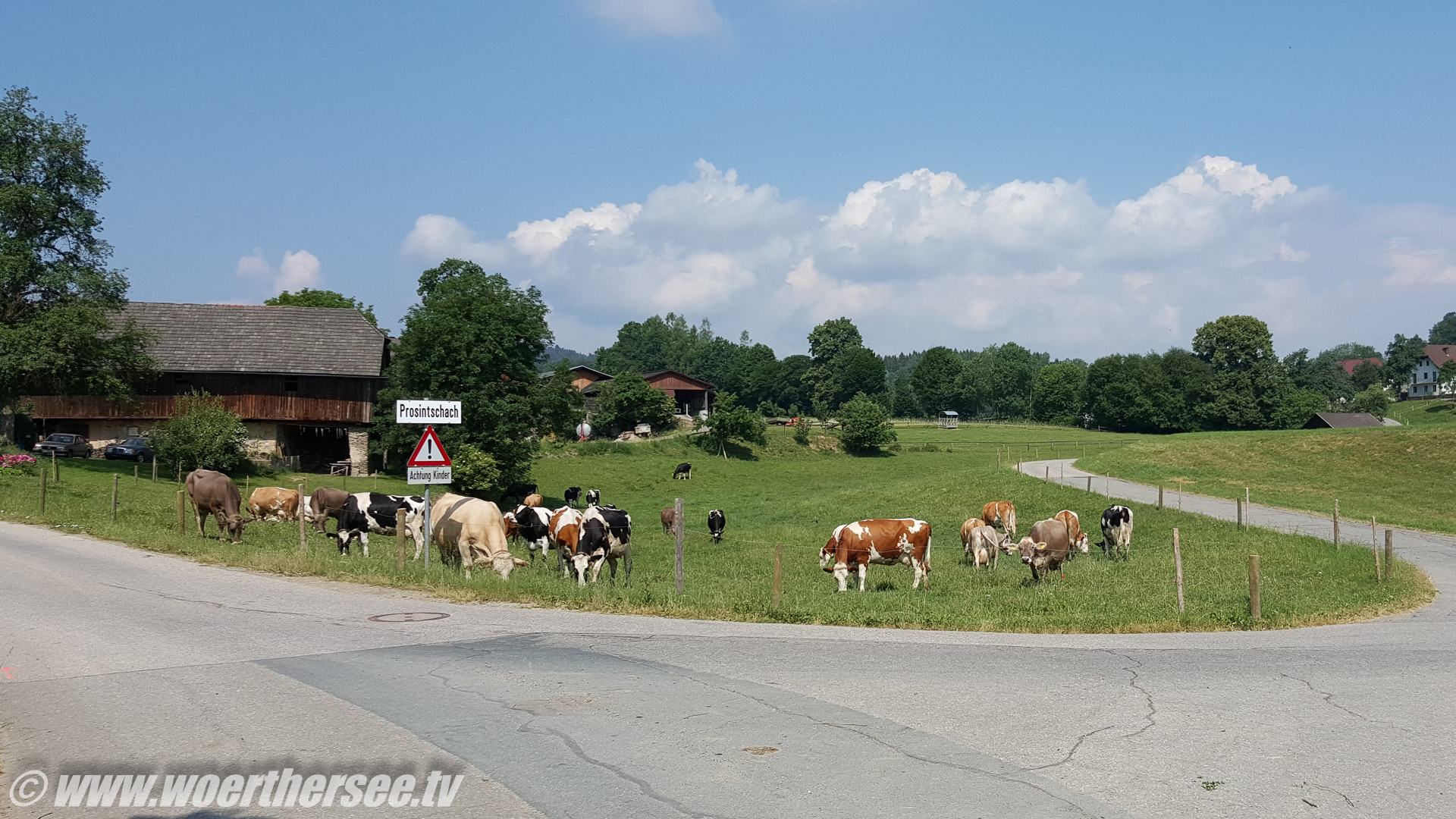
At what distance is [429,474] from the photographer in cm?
1733

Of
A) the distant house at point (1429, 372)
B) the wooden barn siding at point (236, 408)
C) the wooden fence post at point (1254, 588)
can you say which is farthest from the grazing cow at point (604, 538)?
the distant house at point (1429, 372)

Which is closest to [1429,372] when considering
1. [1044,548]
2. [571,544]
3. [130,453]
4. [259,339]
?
[259,339]

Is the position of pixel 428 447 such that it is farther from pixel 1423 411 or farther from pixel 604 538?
pixel 1423 411

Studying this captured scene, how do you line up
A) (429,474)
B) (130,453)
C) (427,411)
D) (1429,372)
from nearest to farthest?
(429,474) < (427,411) < (130,453) < (1429,372)

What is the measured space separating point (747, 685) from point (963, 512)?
33333 mm

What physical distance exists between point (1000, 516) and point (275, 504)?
2389 cm

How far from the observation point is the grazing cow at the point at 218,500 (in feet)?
81.6

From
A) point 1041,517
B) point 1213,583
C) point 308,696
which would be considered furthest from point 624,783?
point 1041,517

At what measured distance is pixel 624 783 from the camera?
6.82m

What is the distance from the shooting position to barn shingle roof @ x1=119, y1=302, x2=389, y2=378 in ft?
192

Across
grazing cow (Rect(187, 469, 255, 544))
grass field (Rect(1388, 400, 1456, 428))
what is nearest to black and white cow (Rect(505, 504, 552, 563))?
grazing cow (Rect(187, 469, 255, 544))

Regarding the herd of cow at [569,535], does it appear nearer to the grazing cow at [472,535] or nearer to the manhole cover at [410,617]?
the grazing cow at [472,535]

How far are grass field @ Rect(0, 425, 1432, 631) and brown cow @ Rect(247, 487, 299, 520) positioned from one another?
2.03 metres

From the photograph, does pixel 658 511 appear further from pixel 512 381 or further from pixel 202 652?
pixel 202 652
